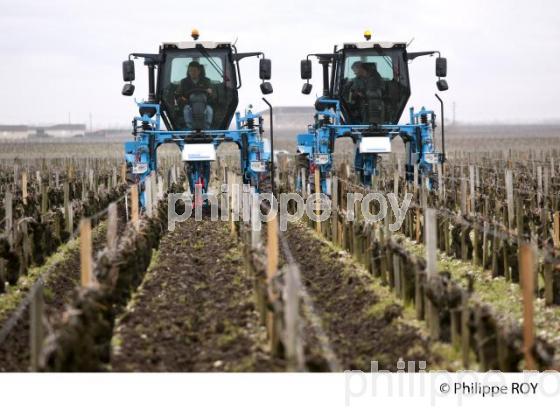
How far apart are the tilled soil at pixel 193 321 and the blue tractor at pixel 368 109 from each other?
641 centimetres

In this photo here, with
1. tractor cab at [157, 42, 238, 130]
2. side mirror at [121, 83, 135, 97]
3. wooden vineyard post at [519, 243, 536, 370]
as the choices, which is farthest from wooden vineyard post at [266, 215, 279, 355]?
tractor cab at [157, 42, 238, 130]

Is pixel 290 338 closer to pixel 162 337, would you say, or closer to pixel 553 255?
pixel 162 337

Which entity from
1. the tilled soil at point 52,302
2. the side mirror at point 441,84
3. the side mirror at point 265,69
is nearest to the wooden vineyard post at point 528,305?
the tilled soil at point 52,302

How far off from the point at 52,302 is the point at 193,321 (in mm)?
2169

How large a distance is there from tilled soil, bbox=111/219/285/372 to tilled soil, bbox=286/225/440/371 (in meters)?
0.71

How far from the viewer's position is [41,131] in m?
136

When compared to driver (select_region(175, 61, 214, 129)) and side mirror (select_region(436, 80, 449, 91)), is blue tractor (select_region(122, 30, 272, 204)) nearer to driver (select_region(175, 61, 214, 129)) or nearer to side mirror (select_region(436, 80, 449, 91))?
driver (select_region(175, 61, 214, 129))

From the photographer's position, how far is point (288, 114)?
484 feet

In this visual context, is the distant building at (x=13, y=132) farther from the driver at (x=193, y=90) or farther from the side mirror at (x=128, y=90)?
the side mirror at (x=128, y=90)

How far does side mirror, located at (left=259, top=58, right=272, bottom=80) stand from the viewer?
17.7m

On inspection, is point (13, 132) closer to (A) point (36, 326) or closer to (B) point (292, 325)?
(A) point (36, 326)

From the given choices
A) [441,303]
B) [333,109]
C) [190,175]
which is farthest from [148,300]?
[333,109]

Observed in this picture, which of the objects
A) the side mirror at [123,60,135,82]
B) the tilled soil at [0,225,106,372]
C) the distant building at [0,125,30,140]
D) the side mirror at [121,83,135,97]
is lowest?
the tilled soil at [0,225,106,372]

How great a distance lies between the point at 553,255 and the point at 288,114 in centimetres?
13804
